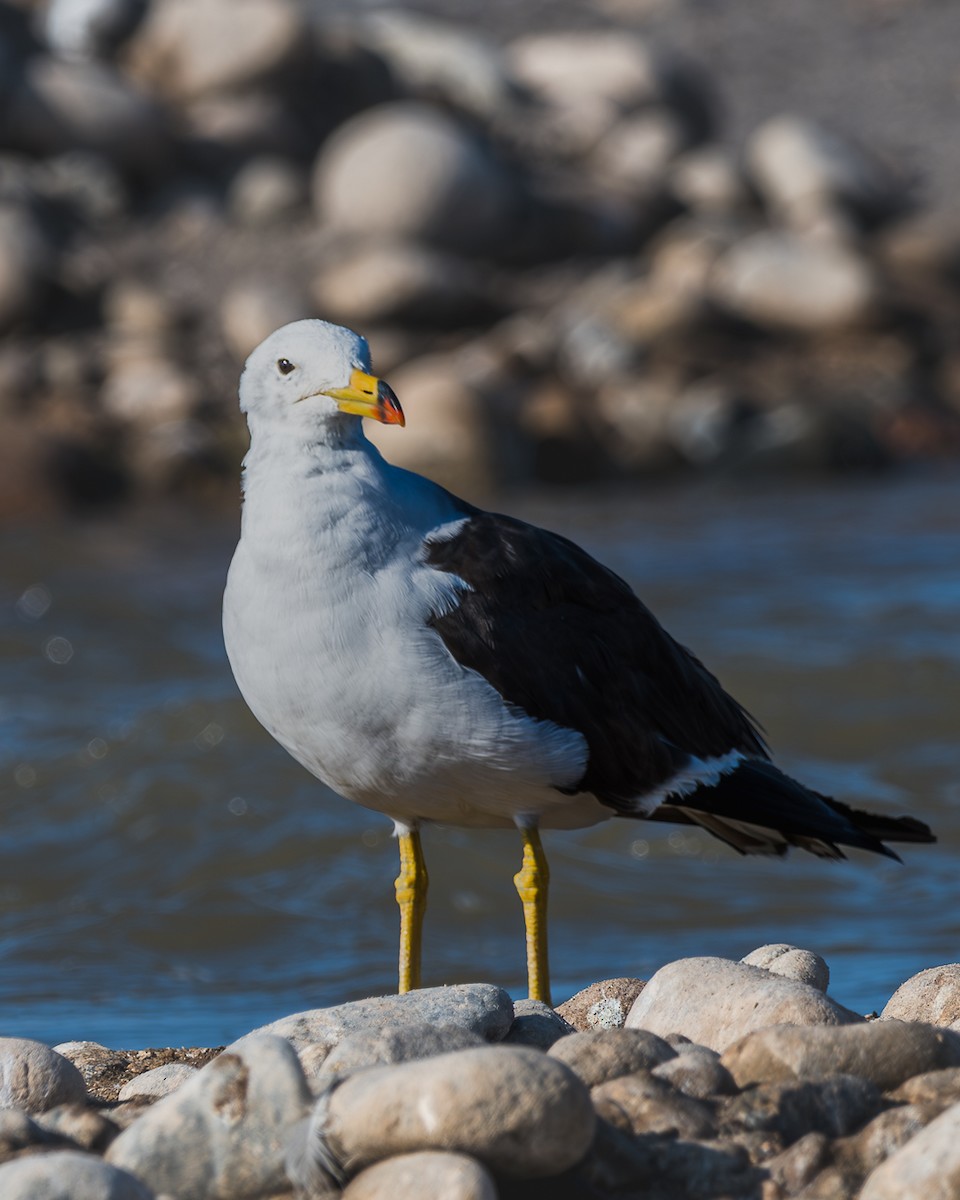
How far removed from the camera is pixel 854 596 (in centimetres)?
1097

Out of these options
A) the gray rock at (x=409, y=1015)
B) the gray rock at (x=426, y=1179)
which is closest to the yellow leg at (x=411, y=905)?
the gray rock at (x=409, y=1015)

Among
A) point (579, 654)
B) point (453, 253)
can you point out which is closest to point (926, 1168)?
point (579, 654)

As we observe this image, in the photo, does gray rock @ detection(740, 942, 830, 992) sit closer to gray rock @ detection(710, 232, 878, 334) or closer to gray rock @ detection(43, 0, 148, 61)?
gray rock @ detection(710, 232, 878, 334)

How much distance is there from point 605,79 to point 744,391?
6.03m

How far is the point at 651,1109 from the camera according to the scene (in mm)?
2885

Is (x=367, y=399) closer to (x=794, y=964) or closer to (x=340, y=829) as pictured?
(x=794, y=964)

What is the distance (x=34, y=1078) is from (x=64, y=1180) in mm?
793

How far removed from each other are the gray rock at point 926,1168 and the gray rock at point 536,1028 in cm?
86

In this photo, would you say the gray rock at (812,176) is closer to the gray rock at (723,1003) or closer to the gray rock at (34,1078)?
the gray rock at (723,1003)

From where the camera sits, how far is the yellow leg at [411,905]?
418 centimetres

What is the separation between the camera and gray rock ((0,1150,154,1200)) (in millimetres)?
2508

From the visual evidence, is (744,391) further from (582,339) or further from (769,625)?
(769,625)

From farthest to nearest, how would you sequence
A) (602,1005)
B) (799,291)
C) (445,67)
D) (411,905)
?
(445,67) → (799,291) → (411,905) → (602,1005)

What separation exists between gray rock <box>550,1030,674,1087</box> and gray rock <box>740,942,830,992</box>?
2.54 feet
